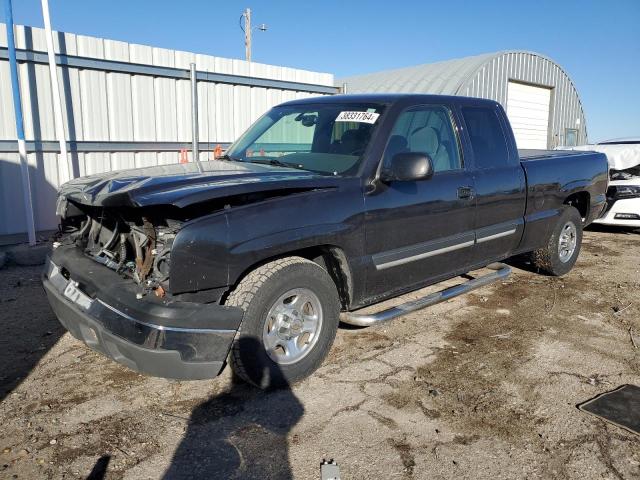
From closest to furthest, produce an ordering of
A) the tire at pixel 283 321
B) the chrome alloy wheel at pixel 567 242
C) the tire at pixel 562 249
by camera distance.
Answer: the tire at pixel 283 321 → the tire at pixel 562 249 → the chrome alloy wheel at pixel 567 242

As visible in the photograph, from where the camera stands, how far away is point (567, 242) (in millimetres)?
6188

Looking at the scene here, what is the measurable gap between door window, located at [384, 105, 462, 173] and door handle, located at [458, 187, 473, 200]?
20 cm

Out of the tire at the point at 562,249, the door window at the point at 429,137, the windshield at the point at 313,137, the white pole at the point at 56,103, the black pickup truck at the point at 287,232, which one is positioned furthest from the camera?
the white pole at the point at 56,103

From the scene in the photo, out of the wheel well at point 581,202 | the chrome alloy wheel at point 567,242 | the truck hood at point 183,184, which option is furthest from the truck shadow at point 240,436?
the wheel well at point 581,202

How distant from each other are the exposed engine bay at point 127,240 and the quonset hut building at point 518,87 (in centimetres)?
1355

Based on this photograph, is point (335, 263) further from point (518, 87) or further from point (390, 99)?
point (518, 87)

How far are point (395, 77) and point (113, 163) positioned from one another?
14.5 metres

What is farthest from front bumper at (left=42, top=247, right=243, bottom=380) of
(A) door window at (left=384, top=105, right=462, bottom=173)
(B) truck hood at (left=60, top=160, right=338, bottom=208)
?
(A) door window at (left=384, top=105, right=462, bottom=173)

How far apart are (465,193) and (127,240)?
8.79 ft

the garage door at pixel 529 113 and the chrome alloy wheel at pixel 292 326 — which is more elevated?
the garage door at pixel 529 113

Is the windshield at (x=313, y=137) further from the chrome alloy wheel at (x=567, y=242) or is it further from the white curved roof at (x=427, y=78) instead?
the white curved roof at (x=427, y=78)

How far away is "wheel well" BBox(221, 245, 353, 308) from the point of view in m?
3.59

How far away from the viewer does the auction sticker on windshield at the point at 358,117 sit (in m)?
4.01

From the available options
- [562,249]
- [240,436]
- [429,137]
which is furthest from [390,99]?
[562,249]
